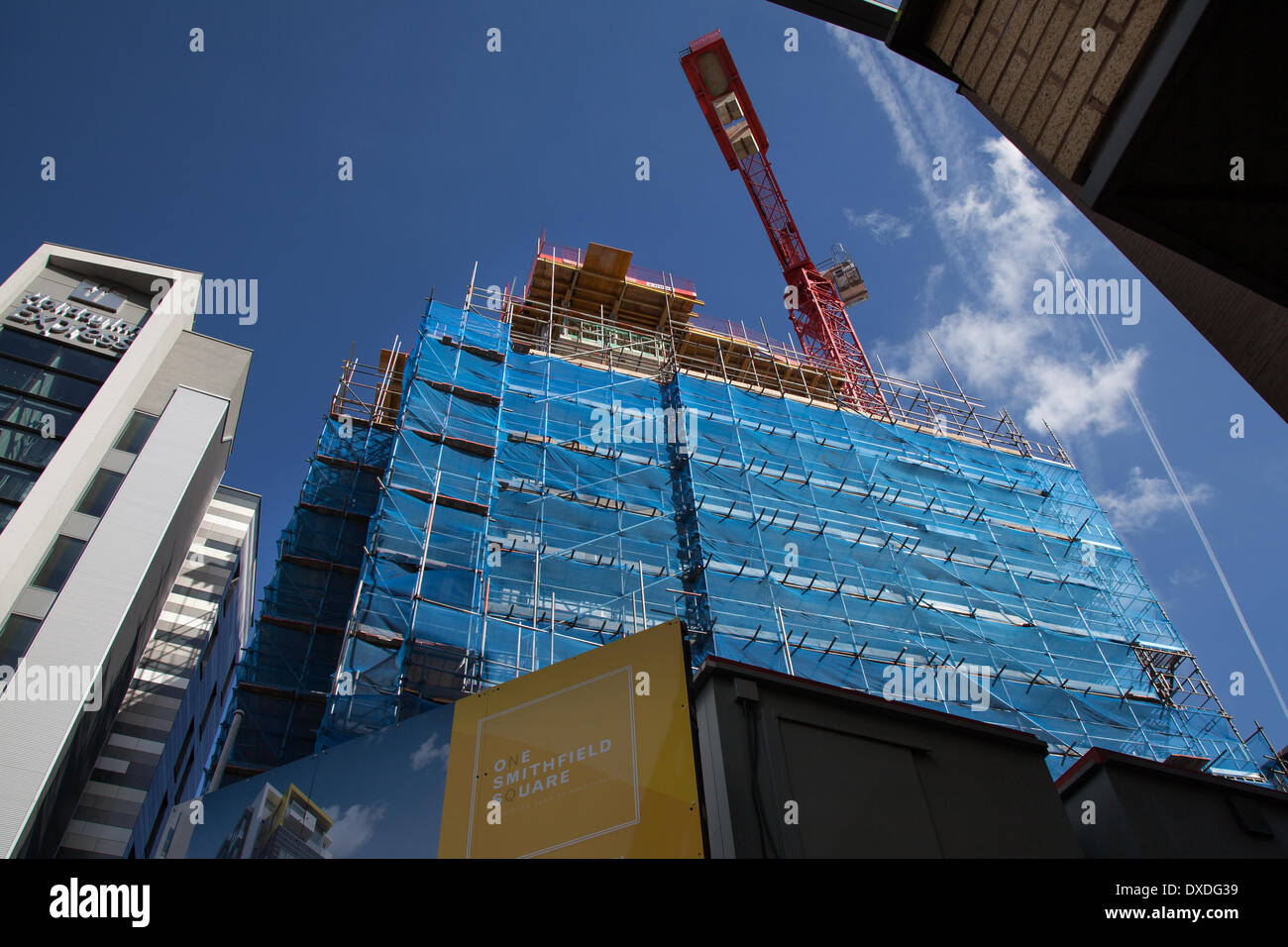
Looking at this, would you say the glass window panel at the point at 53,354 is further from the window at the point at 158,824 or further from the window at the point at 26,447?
the window at the point at 158,824

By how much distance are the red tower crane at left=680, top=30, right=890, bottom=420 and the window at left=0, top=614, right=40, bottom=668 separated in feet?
89.6

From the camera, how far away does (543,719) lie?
25.4ft

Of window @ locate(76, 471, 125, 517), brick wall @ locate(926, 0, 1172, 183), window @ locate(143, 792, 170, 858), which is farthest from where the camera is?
window @ locate(143, 792, 170, 858)

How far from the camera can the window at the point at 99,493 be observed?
2005 centimetres

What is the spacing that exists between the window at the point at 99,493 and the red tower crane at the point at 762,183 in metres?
24.6

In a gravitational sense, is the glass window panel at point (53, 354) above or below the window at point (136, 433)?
above

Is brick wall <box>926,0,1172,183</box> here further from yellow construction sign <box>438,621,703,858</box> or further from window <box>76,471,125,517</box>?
window <box>76,471,125,517</box>

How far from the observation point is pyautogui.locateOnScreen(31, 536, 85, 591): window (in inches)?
714

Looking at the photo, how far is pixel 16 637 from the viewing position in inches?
670

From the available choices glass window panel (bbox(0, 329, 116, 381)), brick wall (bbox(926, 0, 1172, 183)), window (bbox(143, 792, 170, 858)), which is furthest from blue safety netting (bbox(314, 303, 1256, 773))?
window (bbox(143, 792, 170, 858))

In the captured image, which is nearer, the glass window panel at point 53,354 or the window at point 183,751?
the glass window panel at point 53,354

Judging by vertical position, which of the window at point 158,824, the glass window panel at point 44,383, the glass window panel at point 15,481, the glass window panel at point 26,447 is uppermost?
the glass window panel at point 44,383

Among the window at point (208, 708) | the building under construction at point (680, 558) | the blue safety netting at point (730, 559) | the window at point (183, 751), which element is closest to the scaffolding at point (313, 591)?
the building under construction at point (680, 558)

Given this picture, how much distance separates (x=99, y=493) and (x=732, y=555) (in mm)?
14526
